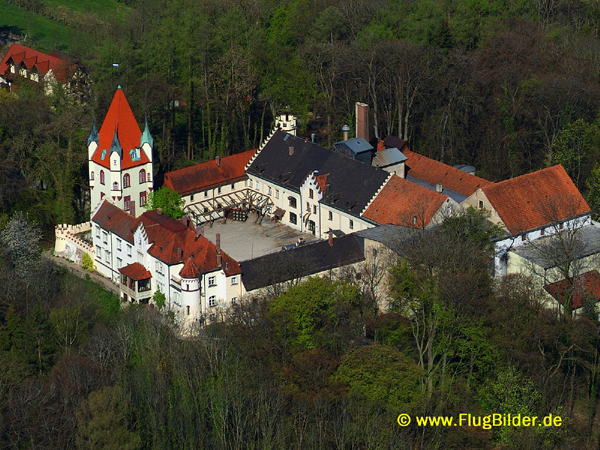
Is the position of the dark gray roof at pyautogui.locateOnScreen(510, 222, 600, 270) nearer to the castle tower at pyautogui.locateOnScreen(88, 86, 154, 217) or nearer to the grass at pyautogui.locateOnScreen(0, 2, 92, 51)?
the castle tower at pyautogui.locateOnScreen(88, 86, 154, 217)

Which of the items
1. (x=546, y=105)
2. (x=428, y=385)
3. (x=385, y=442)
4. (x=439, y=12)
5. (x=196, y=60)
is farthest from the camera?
(x=439, y=12)

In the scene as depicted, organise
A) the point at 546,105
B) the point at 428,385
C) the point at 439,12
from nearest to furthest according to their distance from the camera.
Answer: the point at 428,385, the point at 546,105, the point at 439,12

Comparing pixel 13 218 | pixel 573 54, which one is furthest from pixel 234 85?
pixel 573 54

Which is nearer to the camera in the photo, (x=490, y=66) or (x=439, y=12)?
(x=490, y=66)

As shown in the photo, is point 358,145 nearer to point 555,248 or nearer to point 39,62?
point 555,248

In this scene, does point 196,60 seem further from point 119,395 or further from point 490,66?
point 119,395

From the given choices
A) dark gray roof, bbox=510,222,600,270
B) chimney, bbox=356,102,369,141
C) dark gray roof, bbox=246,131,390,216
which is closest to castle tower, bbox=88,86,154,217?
dark gray roof, bbox=246,131,390,216
